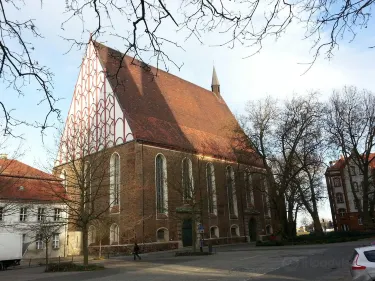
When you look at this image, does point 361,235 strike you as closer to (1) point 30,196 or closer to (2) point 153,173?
(2) point 153,173

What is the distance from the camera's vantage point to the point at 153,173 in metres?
31.5

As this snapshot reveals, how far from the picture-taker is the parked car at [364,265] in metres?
8.45

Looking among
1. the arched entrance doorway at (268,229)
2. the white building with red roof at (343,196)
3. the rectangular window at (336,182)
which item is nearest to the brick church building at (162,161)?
the arched entrance doorway at (268,229)

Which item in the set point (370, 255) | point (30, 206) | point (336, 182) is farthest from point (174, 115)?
point (336, 182)

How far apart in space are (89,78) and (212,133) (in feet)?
49.8

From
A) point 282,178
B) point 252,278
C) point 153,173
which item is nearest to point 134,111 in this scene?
point 153,173

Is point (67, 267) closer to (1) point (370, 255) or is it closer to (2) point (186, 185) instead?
(2) point (186, 185)

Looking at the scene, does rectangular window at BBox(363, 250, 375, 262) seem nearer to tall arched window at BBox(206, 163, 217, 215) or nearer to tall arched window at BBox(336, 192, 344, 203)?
tall arched window at BBox(206, 163, 217, 215)

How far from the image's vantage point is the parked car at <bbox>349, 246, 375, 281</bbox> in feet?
27.7

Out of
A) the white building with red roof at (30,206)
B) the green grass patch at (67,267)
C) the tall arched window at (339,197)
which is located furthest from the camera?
the tall arched window at (339,197)

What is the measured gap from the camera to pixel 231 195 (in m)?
40.6

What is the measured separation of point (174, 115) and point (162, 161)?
6.97 m

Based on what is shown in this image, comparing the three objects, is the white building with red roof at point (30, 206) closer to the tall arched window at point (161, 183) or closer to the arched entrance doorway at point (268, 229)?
the tall arched window at point (161, 183)

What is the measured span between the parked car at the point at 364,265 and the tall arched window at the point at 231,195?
30.4 m
